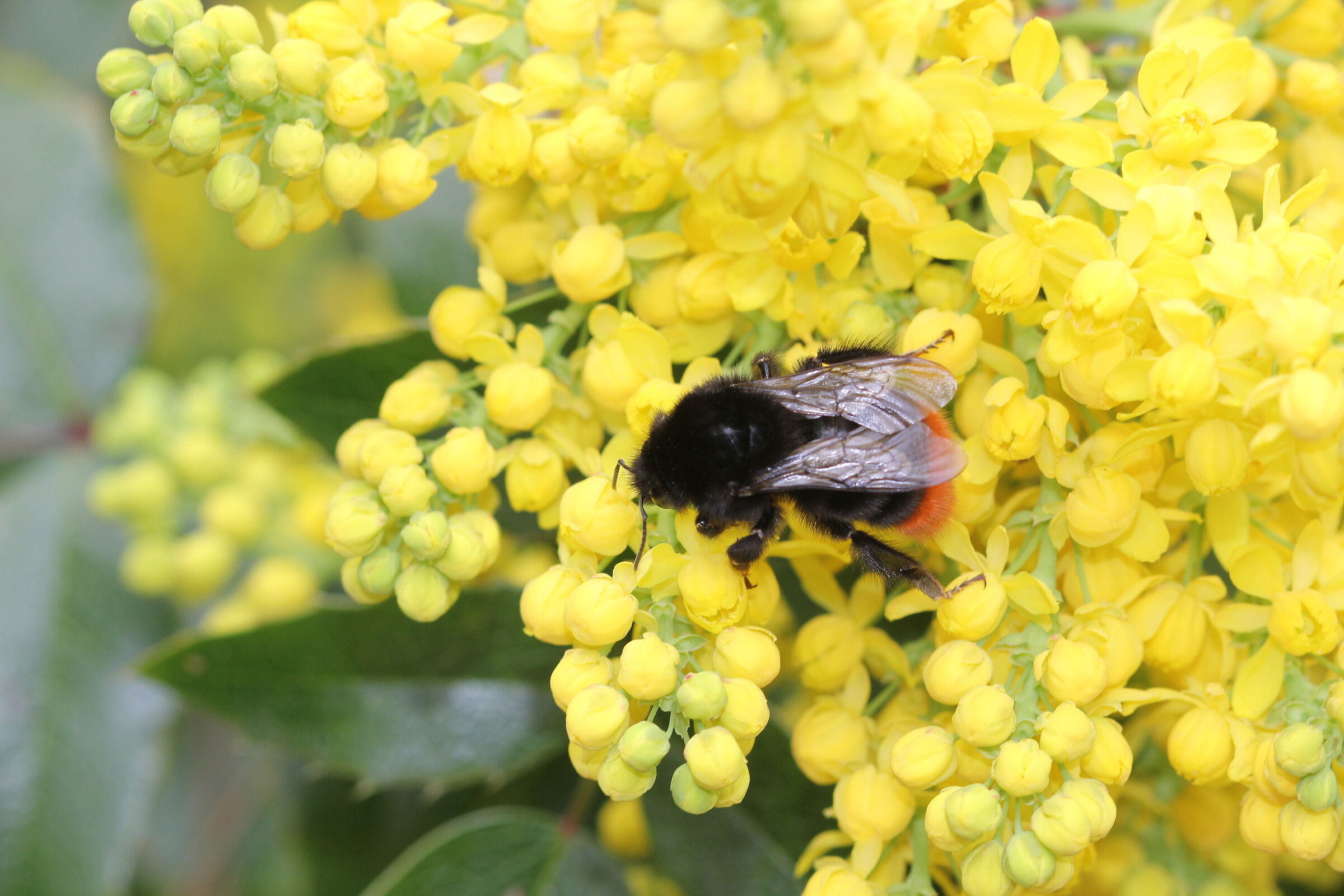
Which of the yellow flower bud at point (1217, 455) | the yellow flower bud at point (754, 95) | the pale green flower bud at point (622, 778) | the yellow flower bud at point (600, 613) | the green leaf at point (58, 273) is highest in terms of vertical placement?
the yellow flower bud at point (754, 95)

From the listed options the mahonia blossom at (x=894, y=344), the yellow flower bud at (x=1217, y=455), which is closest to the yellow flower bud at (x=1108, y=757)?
the mahonia blossom at (x=894, y=344)

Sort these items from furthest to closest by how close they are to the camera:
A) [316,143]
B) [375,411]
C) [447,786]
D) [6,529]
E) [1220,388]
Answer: [6,529] → [447,786] → [375,411] → [316,143] → [1220,388]

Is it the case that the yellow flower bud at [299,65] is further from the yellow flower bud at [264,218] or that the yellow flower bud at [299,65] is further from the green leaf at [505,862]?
the green leaf at [505,862]

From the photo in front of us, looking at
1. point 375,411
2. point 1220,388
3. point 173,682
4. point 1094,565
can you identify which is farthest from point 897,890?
point 173,682

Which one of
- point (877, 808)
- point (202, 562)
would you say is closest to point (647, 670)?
point (877, 808)

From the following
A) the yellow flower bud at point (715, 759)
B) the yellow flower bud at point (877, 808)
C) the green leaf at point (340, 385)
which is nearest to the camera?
the yellow flower bud at point (715, 759)

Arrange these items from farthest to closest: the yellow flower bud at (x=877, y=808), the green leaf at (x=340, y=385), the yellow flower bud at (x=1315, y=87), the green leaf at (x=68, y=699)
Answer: the green leaf at (x=68, y=699)
the green leaf at (x=340, y=385)
the yellow flower bud at (x=1315, y=87)
the yellow flower bud at (x=877, y=808)

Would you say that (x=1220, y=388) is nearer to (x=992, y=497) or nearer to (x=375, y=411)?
(x=992, y=497)
